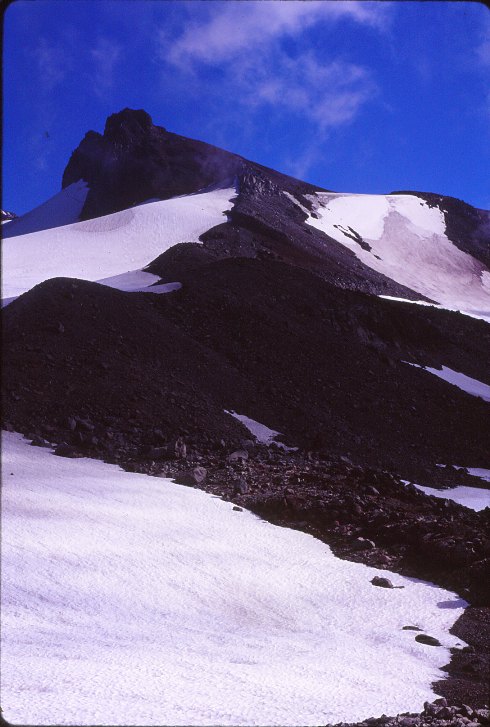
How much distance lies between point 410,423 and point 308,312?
776cm

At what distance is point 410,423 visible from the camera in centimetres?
2403

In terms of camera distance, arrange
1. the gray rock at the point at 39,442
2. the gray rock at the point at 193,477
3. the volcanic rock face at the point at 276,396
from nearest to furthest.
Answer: the volcanic rock face at the point at 276,396 → the gray rock at the point at 193,477 → the gray rock at the point at 39,442

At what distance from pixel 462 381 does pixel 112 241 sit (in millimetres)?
A: 30696

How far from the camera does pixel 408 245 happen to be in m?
75.3

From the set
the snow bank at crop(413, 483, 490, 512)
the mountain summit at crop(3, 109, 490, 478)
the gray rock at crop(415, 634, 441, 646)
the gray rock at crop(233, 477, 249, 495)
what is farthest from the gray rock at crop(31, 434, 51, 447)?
the gray rock at crop(415, 634, 441, 646)

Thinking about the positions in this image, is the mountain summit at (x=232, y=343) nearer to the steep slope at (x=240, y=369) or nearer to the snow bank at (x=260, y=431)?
the steep slope at (x=240, y=369)

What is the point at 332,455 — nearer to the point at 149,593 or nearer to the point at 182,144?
the point at 149,593

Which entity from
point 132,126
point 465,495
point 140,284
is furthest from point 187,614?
point 132,126

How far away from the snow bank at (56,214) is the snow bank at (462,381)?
50562 mm

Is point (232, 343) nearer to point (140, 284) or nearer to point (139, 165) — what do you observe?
point (140, 284)

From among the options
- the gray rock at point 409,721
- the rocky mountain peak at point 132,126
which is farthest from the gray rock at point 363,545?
the rocky mountain peak at point 132,126

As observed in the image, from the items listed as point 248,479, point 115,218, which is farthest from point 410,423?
point 115,218

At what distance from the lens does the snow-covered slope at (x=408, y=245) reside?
65.9 meters

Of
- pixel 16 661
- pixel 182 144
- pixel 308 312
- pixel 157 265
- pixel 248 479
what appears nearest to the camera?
pixel 16 661
